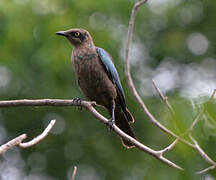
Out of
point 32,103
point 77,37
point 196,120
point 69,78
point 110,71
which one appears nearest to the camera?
point 196,120

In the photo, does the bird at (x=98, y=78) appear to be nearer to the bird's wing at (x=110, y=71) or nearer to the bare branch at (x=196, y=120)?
the bird's wing at (x=110, y=71)

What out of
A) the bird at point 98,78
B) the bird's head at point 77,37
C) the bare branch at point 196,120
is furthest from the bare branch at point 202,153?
the bird's head at point 77,37

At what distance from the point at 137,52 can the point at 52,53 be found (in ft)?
16.6

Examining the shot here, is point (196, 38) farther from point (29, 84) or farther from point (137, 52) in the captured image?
point (29, 84)

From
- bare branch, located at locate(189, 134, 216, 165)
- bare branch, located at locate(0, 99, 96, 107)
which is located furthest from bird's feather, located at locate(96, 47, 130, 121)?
bare branch, located at locate(189, 134, 216, 165)

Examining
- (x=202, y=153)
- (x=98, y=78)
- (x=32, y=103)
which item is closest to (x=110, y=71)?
(x=98, y=78)

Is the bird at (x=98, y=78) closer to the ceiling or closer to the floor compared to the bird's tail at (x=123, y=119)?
closer to the ceiling

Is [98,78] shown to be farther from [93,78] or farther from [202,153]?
[202,153]

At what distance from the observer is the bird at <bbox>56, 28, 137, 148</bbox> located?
5.95m

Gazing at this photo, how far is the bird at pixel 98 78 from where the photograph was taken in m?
5.95

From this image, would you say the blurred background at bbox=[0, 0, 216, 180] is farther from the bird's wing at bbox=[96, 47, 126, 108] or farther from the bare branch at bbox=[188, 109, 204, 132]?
the bare branch at bbox=[188, 109, 204, 132]

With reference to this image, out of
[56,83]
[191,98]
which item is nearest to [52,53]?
[56,83]

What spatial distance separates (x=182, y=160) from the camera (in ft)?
6.93

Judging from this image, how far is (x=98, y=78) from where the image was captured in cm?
600
